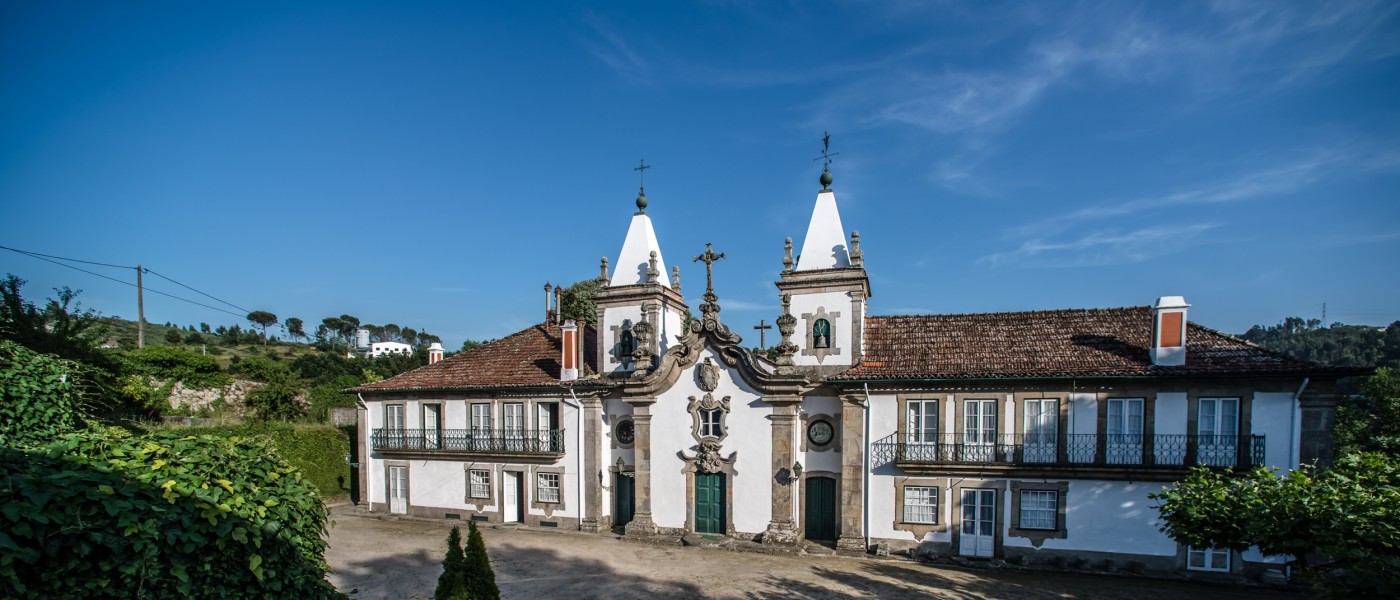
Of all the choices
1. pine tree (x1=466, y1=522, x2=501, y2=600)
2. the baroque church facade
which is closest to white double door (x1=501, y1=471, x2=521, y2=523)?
the baroque church facade

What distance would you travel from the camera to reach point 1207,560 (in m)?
18.0

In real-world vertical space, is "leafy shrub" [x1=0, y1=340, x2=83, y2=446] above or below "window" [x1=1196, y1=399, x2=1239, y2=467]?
above

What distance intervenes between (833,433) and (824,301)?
15.2 ft

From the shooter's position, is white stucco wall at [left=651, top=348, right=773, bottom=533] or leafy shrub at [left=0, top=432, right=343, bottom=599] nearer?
leafy shrub at [left=0, top=432, right=343, bottom=599]

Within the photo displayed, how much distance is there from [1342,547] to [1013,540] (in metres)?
12.7

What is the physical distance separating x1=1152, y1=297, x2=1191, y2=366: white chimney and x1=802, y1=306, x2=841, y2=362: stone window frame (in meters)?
9.40

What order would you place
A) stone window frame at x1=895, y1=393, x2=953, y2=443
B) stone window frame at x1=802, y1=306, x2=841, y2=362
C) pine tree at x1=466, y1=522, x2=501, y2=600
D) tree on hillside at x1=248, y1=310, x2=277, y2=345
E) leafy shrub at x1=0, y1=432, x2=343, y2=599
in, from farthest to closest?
tree on hillside at x1=248, y1=310, x2=277, y2=345, stone window frame at x1=802, y1=306, x2=841, y2=362, stone window frame at x1=895, y1=393, x2=953, y2=443, pine tree at x1=466, y1=522, x2=501, y2=600, leafy shrub at x1=0, y1=432, x2=343, y2=599

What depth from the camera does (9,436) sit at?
8.32 metres

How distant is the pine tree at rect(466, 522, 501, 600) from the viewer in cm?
1214

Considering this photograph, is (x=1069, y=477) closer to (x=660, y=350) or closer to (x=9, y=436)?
A: (x=660, y=350)

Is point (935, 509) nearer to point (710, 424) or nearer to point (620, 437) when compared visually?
point (710, 424)

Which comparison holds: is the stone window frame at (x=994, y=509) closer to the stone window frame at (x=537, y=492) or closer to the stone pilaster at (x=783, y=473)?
the stone pilaster at (x=783, y=473)

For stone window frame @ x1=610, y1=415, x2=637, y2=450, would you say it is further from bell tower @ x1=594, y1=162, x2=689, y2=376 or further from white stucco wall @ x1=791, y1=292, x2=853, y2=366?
white stucco wall @ x1=791, y1=292, x2=853, y2=366

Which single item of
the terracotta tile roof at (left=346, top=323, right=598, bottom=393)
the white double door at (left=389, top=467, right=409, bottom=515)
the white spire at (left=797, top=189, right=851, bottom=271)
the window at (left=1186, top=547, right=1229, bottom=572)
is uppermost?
the white spire at (left=797, top=189, right=851, bottom=271)
